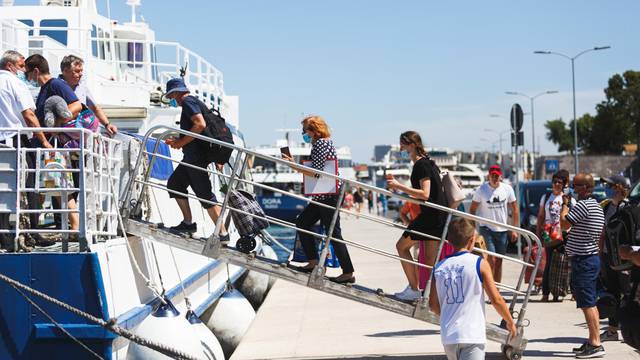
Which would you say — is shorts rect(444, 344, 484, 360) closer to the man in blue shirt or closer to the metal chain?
the metal chain

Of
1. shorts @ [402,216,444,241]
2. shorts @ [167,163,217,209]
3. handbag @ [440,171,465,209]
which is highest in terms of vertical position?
shorts @ [167,163,217,209]

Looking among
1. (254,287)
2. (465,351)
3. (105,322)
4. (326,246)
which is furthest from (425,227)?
(254,287)

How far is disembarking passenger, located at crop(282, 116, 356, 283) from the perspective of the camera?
8.41 m

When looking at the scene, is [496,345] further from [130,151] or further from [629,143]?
[629,143]

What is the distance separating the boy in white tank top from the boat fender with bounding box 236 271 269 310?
33.5ft

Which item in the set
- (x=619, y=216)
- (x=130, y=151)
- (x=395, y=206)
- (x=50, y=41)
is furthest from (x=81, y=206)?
(x=395, y=206)

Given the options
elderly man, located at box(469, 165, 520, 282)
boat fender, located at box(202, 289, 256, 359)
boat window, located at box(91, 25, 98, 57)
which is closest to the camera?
boat fender, located at box(202, 289, 256, 359)

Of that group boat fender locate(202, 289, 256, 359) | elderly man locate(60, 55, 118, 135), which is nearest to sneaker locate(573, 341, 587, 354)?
boat fender locate(202, 289, 256, 359)

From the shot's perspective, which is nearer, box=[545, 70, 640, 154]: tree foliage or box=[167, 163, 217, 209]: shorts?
box=[167, 163, 217, 209]: shorts

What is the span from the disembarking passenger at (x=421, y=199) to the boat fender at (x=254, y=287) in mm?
7745

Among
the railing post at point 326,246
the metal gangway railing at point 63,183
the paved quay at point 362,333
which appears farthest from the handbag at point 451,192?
the metal gangway railing at point 63,183

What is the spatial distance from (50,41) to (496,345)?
923 centimetres

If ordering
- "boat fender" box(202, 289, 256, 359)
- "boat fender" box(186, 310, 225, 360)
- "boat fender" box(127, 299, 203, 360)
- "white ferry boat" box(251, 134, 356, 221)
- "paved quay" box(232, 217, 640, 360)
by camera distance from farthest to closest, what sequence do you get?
"white ferry boat" box(251, 134, 356, 221), "boat fender" box(202, 289, 256, 359), "paved quay" box(232, 217, 640, 360), "boat fender" box(186, 310, 225, 360), "boat fender" box(127, 299, 203, 360)

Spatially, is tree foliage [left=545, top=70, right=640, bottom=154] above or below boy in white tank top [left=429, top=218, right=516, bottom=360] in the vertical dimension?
above
